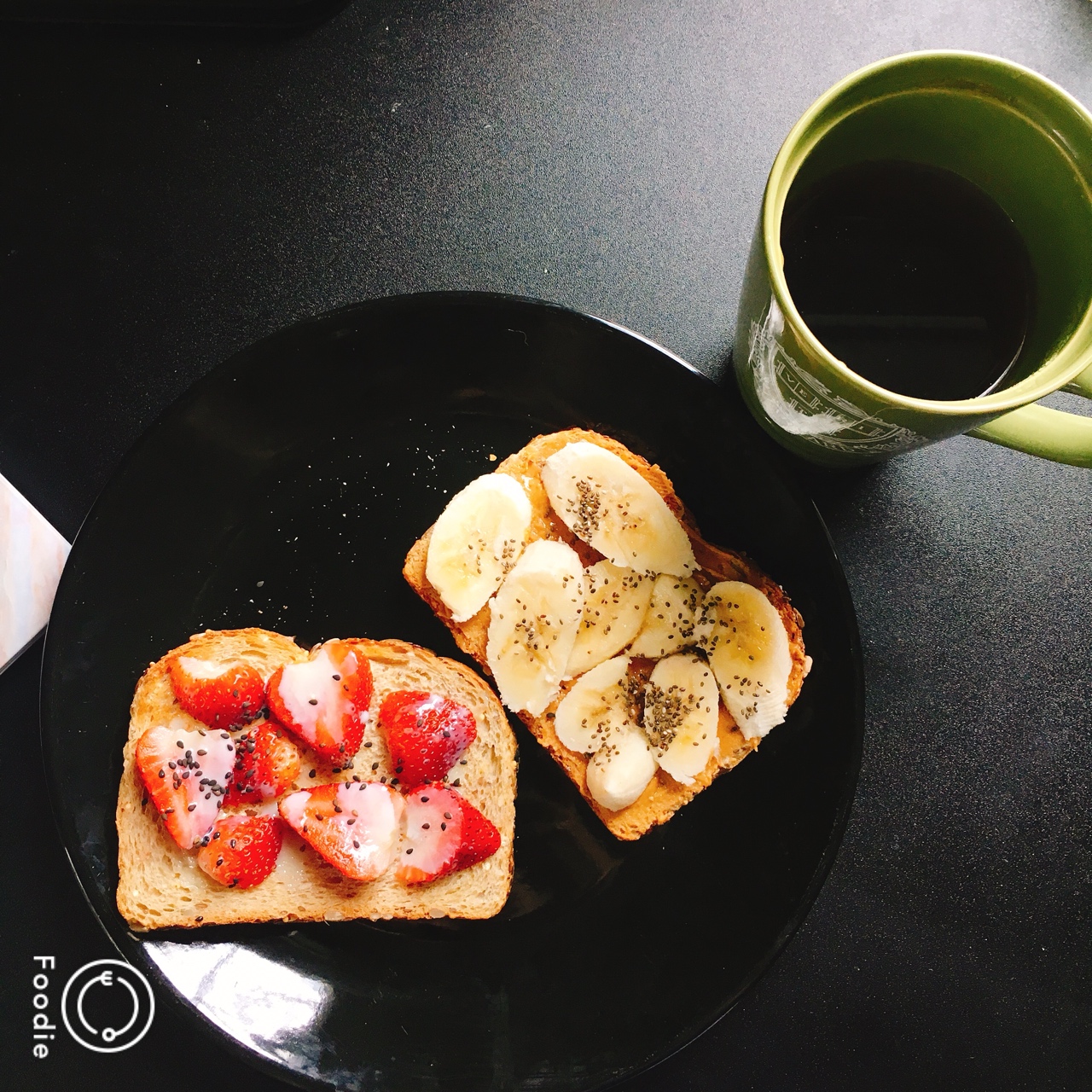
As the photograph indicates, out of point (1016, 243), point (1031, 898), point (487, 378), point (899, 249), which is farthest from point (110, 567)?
point (1031, 898)

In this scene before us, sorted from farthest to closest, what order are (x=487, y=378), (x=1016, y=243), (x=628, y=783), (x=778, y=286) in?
1. (x=487, y=378)
2. (x=628, y=783)
3. (x=1016, y=243)
4. (x=778, y=286)

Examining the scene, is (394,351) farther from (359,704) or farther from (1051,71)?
(1051,71)

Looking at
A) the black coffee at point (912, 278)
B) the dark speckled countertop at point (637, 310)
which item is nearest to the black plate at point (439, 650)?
the dark speckled countertop at point (637, 310)

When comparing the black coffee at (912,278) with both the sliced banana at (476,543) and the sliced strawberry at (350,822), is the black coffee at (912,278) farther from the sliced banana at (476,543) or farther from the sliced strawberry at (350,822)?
the sliced strawberry at (350,822)

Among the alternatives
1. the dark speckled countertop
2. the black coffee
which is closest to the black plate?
the dark speckled countertop

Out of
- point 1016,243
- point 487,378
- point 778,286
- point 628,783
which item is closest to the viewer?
point 778,286

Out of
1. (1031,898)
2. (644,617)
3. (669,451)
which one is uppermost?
(669,451)
